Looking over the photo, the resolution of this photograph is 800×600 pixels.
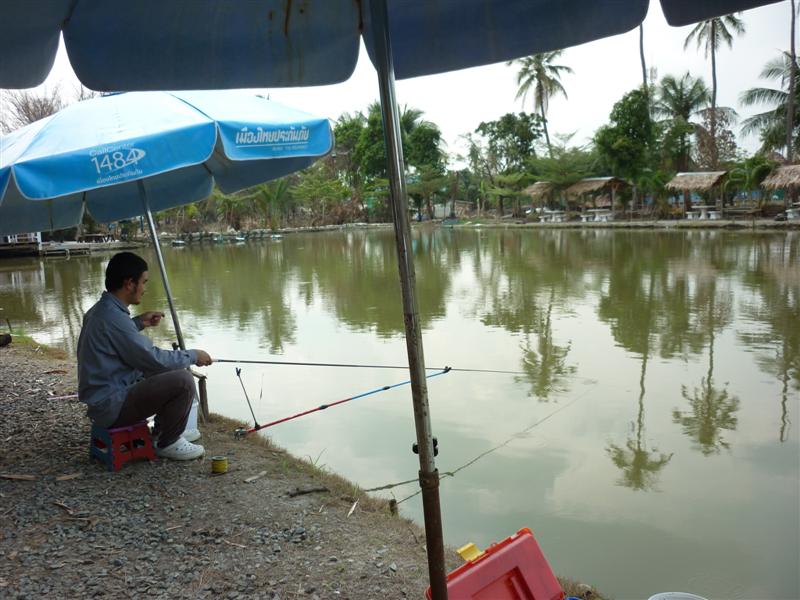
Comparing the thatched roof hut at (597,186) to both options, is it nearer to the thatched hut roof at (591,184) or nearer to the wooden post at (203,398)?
the thatched hut roof at (591,184)

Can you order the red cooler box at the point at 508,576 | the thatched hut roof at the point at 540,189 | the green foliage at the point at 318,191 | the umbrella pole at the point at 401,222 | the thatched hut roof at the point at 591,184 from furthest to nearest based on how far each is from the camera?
the green foliage at the point at 318,191
the thatched hut roof at the point at 540,189
the thatched hut roof at the point at 591,184
the red cooler box at the point at 508,576
the umbrella pole at the point at 401,222

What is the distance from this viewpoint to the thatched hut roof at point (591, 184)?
3078 cm

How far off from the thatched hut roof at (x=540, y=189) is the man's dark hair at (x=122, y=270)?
32.9m

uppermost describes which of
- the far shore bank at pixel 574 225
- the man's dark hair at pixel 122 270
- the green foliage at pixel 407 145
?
the green foliage at pixel 407 145

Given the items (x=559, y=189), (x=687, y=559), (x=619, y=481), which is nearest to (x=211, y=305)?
(x=619, y=481)

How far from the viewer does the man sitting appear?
2744 millimetres

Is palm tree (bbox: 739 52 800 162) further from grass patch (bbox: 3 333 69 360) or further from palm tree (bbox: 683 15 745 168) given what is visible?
grass patch (bbox: 3 333 69 360)

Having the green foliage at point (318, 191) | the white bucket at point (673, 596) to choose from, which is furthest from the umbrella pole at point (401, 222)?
the green foliage at point (318, 191)

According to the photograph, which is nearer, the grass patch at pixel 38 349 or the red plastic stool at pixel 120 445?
the red plastic stool at pixel 120 445

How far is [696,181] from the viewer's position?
26.0m

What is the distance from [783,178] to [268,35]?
2441 centimetres

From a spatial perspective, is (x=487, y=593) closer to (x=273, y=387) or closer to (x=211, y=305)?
(x=273, y=387)

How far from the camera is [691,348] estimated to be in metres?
6.41

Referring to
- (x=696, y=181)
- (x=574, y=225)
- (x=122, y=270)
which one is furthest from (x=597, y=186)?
(x=122, y=270)
